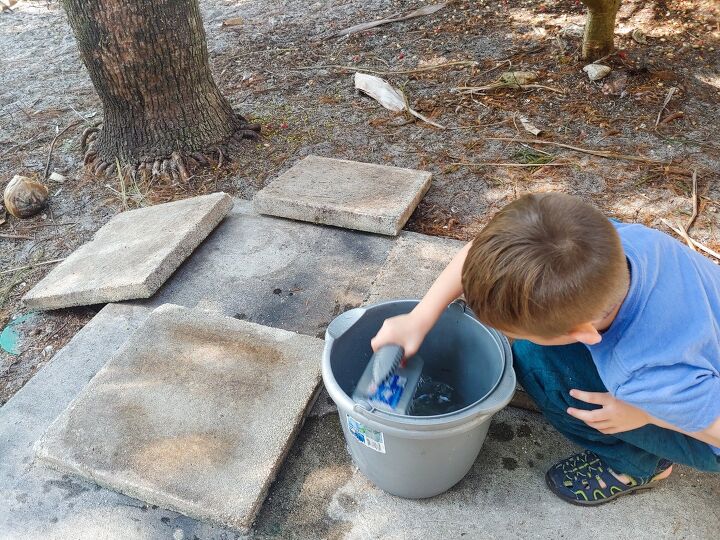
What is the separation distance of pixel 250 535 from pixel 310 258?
118 centimetres

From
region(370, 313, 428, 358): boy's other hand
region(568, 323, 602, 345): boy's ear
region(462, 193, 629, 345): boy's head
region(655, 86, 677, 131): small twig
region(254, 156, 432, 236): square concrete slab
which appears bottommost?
region(655, 86, 677, 131): small twig

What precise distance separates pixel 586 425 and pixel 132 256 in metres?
1.84

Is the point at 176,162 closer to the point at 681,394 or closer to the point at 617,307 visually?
the point at 617,307

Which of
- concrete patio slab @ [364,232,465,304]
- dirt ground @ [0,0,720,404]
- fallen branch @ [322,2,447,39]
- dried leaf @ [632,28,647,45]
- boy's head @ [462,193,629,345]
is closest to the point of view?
boy's head @ [462,193,629,345]

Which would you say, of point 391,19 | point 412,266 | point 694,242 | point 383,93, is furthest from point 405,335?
point 391,19

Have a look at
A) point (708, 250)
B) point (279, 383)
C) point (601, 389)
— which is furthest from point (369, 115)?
point (601, 389)

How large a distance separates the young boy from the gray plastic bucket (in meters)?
0.22

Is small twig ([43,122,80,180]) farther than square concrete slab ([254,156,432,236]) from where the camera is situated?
Yes

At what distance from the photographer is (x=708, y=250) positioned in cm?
240

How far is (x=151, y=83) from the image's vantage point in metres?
3.18

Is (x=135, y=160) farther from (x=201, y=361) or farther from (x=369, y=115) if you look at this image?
(x=201, y=361)

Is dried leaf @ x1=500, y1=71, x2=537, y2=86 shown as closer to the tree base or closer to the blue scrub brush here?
the tree base

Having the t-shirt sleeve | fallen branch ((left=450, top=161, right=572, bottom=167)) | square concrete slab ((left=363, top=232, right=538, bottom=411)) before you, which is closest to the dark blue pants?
the t-shirt sleeve

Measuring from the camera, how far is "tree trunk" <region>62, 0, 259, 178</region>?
2.98 metres
